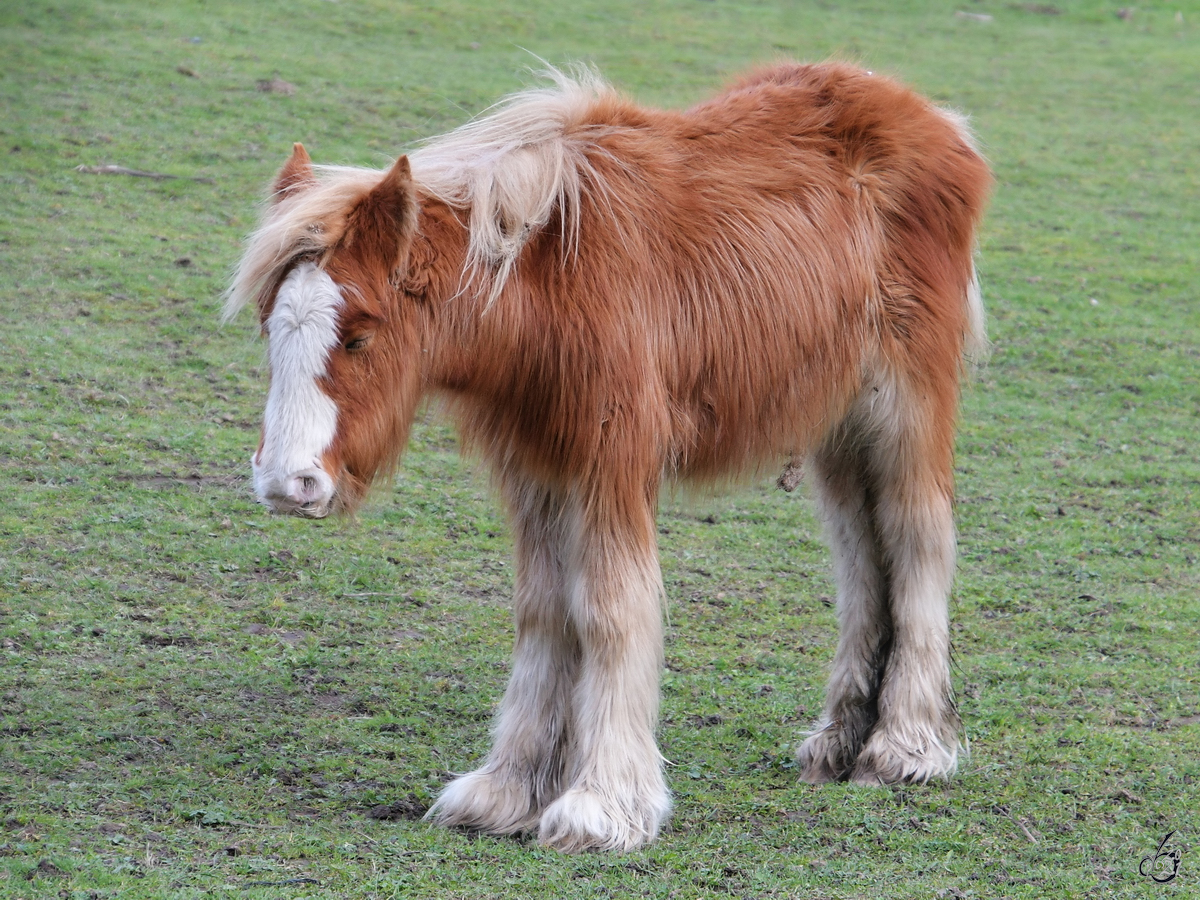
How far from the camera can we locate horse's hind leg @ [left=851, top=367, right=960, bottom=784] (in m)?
4.69

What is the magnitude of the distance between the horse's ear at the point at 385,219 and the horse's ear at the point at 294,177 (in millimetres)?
342

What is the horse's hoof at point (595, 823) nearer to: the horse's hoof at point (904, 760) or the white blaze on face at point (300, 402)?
the horse's hoof at point (904, 760)

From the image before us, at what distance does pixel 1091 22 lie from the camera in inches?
829

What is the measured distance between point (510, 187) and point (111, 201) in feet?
24.2

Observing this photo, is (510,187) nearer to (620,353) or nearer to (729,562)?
(620,353)

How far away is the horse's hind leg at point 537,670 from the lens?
4.24 meters

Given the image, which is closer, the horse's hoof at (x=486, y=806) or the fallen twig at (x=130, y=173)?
the horse's hoof at (x=486, y=806)

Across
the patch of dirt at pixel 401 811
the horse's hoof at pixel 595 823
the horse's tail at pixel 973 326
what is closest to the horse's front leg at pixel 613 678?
the horse's hoof at pixel 595 823

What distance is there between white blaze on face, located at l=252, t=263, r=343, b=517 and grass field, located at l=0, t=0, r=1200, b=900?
582 millimetres

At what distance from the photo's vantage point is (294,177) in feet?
12.9

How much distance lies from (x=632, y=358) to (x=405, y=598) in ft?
7.89

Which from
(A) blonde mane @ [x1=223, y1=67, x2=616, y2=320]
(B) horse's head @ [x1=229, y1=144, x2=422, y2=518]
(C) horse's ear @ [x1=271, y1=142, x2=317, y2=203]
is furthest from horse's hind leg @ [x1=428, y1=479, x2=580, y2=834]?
(C) horse's ear @ [x1=271, y1=142, x2=317, y2=203]

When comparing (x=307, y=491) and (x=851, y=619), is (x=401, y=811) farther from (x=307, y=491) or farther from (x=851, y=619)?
(x=851, y=619)

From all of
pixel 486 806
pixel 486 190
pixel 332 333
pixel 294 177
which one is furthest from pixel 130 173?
pixel 486 806
